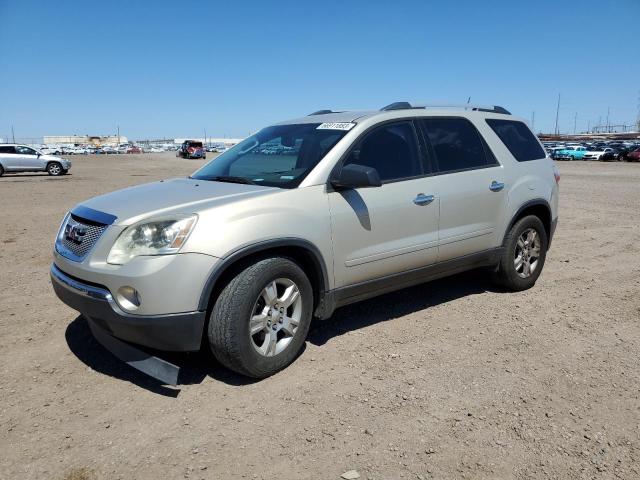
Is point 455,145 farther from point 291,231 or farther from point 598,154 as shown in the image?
point 598,154

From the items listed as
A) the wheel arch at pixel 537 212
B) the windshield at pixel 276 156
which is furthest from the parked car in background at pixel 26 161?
the wheel arch at pixel 537 212

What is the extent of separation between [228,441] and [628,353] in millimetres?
3149

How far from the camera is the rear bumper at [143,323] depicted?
3178mm

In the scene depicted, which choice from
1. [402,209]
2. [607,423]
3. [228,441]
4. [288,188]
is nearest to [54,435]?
[228,441]

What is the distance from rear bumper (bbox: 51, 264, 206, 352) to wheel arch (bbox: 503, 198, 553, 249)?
11.2 ft

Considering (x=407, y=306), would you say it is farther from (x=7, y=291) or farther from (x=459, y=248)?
(x=7, y=291)

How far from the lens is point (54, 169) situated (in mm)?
26422

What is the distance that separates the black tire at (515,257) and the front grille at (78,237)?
3823 mm

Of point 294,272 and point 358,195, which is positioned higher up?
point 358,195

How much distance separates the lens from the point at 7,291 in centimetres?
554

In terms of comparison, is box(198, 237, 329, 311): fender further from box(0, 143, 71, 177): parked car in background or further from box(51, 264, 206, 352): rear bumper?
box(0, 143, 71, 177): parked car in background

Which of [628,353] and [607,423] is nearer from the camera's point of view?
[607,423]

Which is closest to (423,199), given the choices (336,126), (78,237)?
(336,126)

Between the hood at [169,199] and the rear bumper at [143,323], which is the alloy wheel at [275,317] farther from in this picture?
the hood at [169,199]
